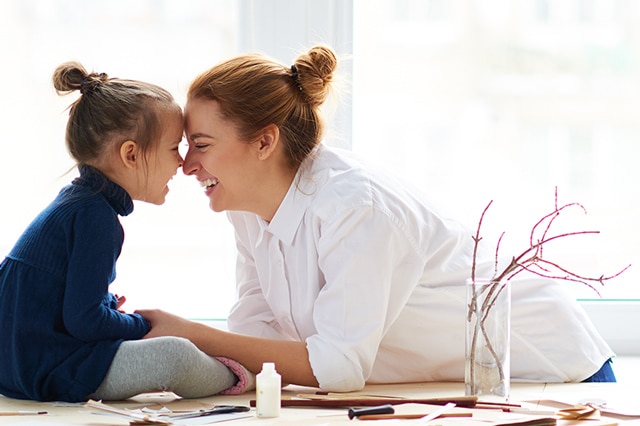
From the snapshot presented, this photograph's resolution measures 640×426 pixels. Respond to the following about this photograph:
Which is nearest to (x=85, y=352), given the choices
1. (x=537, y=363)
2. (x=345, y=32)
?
(x=537, y=363)

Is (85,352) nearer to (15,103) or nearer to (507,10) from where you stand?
(15,103)

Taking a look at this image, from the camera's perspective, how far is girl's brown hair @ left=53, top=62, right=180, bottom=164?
1.88 meters

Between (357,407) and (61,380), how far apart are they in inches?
21.0

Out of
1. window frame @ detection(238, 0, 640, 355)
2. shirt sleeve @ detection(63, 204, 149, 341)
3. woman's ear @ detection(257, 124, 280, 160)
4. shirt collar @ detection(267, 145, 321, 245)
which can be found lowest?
shirt sleeve @ detection(63, 204, 149, 341)

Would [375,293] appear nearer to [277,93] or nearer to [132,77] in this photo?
[277,93]

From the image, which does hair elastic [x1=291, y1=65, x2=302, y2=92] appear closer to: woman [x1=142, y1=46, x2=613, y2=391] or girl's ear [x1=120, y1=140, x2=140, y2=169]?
woman [x1=142, y1=46, x2=613, y2=391]

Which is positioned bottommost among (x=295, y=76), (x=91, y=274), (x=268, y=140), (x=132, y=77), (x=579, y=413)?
(x=579, y=413)

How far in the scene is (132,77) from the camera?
8.48 ft

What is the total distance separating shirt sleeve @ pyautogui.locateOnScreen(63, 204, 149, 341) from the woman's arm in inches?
4.7

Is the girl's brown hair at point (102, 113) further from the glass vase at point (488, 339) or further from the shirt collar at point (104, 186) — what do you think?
the glass vase at point (488, 339)

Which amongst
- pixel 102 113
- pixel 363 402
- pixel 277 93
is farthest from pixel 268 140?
pixel 363 402

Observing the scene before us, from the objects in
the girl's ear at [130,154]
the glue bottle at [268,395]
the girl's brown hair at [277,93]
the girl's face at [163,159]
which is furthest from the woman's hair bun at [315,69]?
the glue bottle at [268,395]

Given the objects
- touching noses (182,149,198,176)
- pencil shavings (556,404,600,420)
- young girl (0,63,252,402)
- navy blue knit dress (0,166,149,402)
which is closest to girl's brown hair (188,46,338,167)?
touching noses (182,149,198,176)

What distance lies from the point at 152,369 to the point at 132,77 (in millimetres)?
1032
